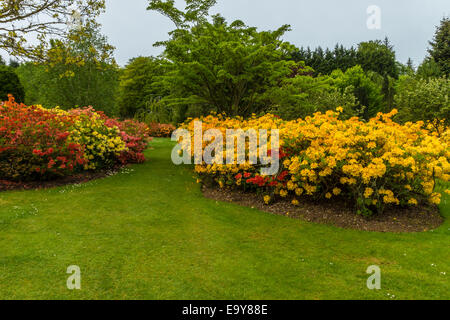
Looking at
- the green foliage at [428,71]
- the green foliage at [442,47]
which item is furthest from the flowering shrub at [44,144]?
the green foliage at [442,47]

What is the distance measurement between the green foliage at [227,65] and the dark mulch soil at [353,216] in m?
4.69

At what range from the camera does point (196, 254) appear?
13.3 feet

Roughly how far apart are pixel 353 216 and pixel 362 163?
0.93m

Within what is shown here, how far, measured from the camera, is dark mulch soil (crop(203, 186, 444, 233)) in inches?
199

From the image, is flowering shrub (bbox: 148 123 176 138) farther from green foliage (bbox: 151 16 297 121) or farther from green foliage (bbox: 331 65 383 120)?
green foliage (bbox: 331 65 383 120)

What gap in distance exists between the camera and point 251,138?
6859 millimetres

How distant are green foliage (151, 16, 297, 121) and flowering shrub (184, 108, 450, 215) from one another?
4.04 meters

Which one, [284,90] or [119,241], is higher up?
[284,90]

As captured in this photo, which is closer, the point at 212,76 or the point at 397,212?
the point at 397,212
